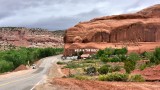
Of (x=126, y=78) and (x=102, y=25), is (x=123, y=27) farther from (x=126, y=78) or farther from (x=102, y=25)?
(x=126, y=78)

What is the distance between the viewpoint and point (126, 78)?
28469mm

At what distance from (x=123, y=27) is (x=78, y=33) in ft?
52.3

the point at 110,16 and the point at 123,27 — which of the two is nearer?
the point at 123,27

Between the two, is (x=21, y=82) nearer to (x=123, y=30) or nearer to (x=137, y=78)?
(x=137, y=78)

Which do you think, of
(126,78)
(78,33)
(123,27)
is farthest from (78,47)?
(126,78)

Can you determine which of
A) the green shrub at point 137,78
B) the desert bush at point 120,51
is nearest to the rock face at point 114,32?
the desert bush at point 120,51

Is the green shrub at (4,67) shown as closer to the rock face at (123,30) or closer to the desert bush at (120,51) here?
the desert bush at (120,51)

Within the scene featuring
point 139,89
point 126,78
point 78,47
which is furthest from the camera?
point 78,47

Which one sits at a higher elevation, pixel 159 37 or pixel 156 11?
pixel 156 11

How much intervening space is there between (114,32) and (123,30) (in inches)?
135

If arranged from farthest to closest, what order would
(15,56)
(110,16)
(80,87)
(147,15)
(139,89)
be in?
(110,16) < (147,15) < (15,56) < (80,87) < (139,89)

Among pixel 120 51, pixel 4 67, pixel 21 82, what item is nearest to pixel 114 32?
pixel 120 51

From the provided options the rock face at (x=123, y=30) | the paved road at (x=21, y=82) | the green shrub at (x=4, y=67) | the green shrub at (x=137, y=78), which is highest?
the rock face at (x=123, y=30)

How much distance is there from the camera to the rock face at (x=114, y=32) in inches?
5236
